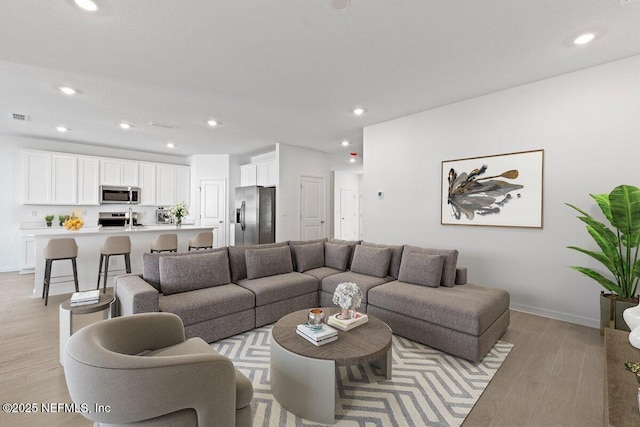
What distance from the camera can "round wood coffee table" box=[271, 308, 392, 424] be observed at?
1.72 metres

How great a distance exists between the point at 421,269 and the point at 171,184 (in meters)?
6.98

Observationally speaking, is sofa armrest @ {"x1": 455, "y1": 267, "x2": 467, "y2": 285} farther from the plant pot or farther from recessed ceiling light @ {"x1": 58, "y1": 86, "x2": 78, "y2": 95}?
recessed ceiling light @ {"x1": 58, "y1": 86, "x2": 78, "y2": 95}

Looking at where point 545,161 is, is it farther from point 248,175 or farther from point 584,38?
point 248,175

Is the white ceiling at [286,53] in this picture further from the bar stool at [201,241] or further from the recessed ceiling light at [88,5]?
the bar stool at [201,241]

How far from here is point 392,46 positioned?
2656mm

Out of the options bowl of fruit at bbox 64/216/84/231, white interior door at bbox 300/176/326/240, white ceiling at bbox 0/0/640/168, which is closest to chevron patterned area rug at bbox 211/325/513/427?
white ceiling at bbox 0/0/640/168

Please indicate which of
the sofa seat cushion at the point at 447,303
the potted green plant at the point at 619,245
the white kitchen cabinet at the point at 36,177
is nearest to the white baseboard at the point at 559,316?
the potted green plant at the point at 619,245

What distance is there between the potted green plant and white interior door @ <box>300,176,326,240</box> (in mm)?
5066

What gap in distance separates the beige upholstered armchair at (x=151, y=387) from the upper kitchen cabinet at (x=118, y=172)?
6.64 meters

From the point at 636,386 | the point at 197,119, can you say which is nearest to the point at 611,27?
the point at 636,386

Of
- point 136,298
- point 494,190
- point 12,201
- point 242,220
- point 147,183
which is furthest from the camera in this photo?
point 147,183

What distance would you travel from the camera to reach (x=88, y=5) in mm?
2082

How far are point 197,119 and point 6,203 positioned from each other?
4675 mm

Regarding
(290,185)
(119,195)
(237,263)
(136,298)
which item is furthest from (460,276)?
(119,195)
